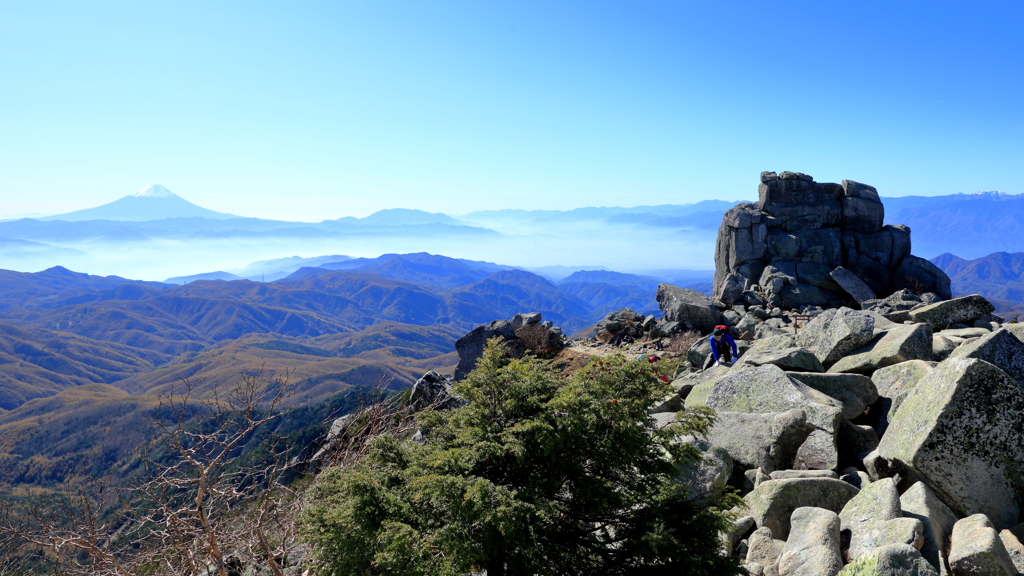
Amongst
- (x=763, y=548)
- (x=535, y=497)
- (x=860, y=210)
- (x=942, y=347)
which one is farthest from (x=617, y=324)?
(x=535, y=497)

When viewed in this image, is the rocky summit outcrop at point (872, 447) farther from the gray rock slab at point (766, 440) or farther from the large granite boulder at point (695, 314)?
the large granite boulder at point (695, 314)

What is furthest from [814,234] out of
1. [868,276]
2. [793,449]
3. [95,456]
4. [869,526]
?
[95,456]

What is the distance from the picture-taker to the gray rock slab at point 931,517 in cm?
629

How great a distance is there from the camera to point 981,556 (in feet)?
19.2

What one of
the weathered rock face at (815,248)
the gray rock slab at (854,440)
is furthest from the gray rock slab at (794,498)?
the weathered rock face at (815,248)

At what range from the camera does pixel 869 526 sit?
6.88 m

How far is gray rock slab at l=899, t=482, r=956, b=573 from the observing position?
6.29 meters

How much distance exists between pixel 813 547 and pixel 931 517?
1.56 meters

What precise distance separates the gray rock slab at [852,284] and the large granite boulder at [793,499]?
3075 cm

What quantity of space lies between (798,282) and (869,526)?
109ft

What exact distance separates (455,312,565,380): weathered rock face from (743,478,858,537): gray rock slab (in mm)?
21481

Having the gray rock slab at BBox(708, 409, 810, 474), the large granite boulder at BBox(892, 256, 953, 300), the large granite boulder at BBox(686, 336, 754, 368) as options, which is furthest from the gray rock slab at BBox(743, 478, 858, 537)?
the large granite boulder at BBox(892, 256, 953, 300)

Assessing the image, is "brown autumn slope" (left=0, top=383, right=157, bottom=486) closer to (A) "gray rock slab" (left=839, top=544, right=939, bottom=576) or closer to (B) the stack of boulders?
(B) the stack of boulders

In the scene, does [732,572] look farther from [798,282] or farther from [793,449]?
[798,282]
